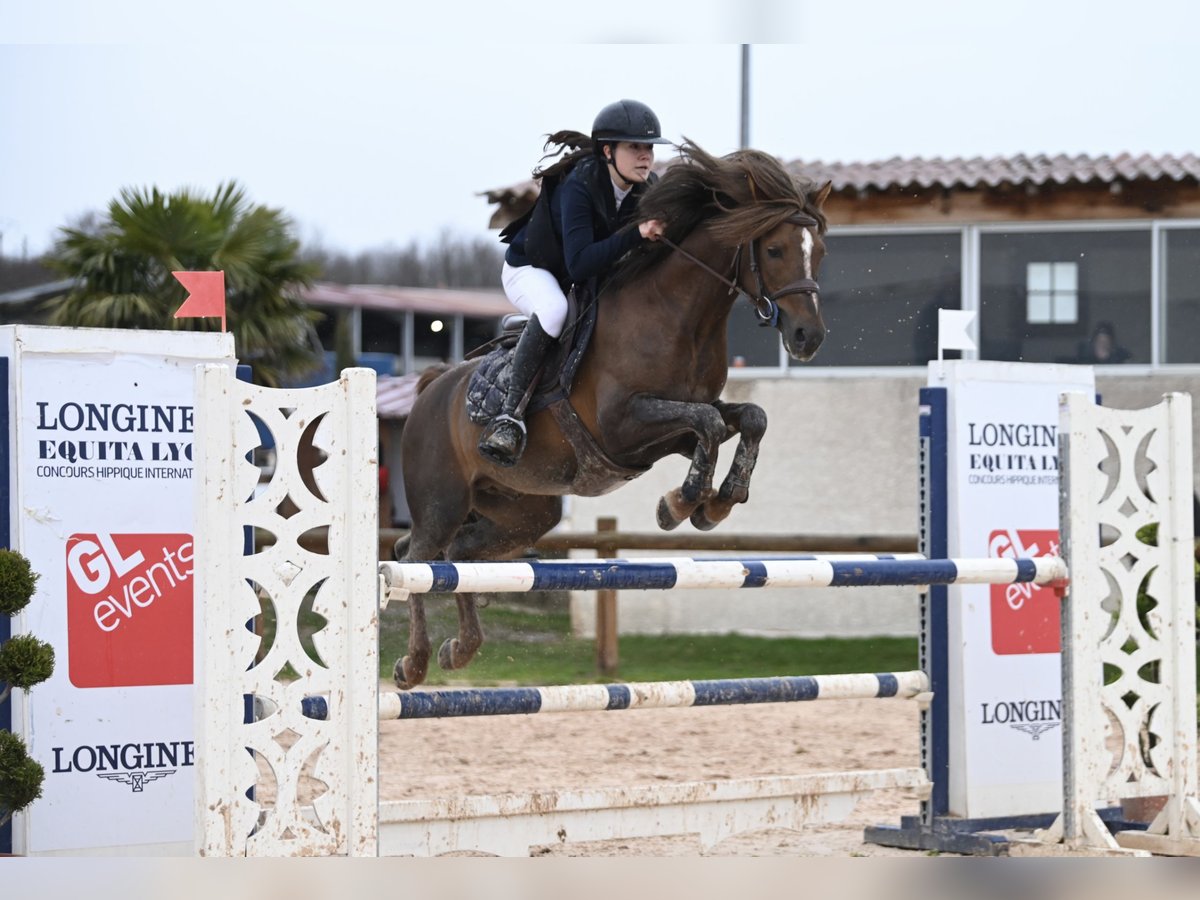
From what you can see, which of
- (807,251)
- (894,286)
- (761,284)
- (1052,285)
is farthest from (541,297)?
(1052,285)

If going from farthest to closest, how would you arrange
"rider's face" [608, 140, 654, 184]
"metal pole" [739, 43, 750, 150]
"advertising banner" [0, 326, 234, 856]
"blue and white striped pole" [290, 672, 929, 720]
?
1. "metal pole" [739, 43, 750, 150]
2. "rider's face" [608, 140, 654, 184]
3. "advertising banner" [0, 326, 234, 856]
4. "blue and white striped pole" [290, 672, 929, 720]

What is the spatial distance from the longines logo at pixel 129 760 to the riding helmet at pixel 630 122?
1861 mm

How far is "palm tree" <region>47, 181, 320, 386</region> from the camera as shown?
28.9 feet

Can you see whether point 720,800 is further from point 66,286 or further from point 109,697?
point 66,286

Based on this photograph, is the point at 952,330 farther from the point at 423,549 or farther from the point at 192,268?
the point at 192,268

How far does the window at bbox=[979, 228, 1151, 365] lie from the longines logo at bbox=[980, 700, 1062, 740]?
15.8 ft

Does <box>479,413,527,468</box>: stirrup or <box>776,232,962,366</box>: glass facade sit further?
<box>776,232,962,366</box>: glass facade

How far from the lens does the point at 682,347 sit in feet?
12.6

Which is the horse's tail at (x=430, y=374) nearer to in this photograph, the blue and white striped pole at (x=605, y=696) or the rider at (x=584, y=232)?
the rider at (x=584, y=232)

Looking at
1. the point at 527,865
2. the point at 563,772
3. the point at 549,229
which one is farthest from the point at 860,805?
the point at 527,865

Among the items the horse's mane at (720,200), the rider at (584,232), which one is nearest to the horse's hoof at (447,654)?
the rider at (584,232)

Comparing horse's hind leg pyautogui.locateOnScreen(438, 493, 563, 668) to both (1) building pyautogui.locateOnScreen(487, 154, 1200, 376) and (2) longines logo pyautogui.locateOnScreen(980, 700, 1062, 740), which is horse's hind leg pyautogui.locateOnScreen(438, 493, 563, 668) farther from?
(1) building pyautogui.locateOnScreen(487, 154, 1200, 376)

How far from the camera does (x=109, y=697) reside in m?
3.40

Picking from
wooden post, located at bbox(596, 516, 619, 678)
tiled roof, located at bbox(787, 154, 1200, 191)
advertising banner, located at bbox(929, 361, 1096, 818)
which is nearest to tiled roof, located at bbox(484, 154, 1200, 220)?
tiled roof, located at bbox(787, 154, 1200, 191)
